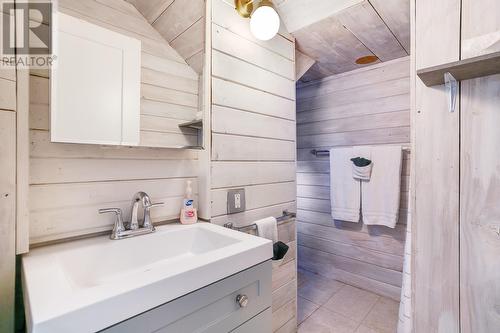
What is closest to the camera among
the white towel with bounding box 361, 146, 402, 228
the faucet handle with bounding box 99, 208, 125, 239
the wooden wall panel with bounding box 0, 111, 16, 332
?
the wooden wall panel with bounding box 0, 111, 16, 332

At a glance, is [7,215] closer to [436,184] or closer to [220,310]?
[220,310]

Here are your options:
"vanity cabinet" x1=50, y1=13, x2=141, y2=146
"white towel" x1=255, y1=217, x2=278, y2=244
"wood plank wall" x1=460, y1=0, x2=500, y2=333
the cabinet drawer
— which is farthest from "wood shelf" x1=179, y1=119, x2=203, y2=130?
"wood plank wall" x1=460, y1=0, x2=500, y2=333

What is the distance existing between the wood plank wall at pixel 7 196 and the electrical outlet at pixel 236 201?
778 mm

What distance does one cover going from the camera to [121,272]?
2.81 feet

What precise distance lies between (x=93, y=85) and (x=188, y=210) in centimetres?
62

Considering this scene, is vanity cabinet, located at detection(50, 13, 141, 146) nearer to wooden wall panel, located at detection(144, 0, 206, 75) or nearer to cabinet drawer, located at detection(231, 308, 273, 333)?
wooden wall panel, located at detection(144, 0, 206, 75)

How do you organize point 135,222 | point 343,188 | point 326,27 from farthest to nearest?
point 343,188 → point 326,27 → point 135,222

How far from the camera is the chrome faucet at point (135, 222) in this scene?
892 millimetres

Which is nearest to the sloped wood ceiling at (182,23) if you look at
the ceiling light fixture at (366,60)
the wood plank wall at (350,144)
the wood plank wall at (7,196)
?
the wood plank wall at (7,196)

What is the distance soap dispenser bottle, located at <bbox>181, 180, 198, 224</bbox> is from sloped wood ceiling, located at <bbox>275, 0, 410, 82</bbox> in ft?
3.95

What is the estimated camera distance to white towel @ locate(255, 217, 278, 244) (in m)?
1.26

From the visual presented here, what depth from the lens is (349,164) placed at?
6.56ft

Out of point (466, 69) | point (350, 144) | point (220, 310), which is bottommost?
point (220, 310)

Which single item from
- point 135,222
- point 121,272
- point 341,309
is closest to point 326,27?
point 135,222
